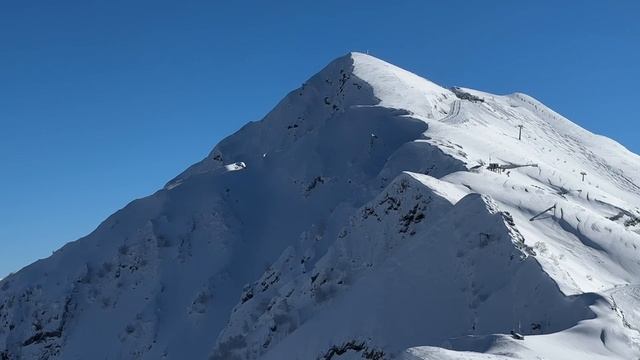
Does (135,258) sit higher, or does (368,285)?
(135,258)

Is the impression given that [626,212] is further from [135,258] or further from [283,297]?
[135,258]

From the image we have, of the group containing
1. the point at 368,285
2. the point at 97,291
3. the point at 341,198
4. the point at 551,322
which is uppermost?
the point at 97,291

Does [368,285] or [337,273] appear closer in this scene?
[368,285]

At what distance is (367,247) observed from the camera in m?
32.0

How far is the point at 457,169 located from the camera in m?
36.8

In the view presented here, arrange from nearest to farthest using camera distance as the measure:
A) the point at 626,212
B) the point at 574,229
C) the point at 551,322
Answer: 1. the point at 551,322
2. the point at 574,229
3. the point at 626,212

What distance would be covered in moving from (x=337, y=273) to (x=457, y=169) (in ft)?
30.2

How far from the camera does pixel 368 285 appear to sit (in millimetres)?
27734

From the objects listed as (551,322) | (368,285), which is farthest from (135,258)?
(551,322)

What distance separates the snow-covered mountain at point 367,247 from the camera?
2392 centimetres

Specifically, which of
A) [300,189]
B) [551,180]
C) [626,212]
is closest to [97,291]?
[300,189]

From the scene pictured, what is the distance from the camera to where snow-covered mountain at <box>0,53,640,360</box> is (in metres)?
23.9

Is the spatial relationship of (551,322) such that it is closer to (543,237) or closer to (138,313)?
(543,237)

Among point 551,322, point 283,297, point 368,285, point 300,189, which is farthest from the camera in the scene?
point 300,189
